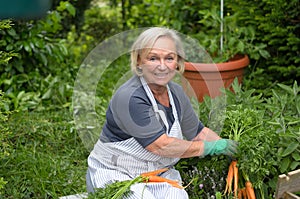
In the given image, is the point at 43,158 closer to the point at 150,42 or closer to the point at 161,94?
the point at 161,94

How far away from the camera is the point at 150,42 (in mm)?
2498

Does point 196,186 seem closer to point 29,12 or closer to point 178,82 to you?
point 178,82

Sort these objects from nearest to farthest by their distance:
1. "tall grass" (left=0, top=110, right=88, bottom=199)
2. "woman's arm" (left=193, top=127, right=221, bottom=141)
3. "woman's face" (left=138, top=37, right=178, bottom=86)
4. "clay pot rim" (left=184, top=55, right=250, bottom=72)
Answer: "woman's face" (left=138, top=37, right=178, bottom=86) < "woman's arm" (left=193, top=127, right=221, bottom=141) < "tall grass" (left=0, top=110, right=88, bottom=199) < "clay pot rim" (left=184, top=55, right=250, bottom=72)

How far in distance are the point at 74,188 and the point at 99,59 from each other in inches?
38.0

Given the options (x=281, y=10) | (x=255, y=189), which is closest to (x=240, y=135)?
(x=255, y=189)


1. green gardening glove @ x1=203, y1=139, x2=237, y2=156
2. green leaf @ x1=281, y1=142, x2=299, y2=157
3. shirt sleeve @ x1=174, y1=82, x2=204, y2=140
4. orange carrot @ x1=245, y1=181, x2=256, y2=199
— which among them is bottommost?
orange carrot @ x1=245, y1=181, x2=256, y2=199

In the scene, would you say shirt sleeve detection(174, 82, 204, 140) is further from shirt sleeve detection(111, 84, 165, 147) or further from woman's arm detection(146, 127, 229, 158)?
shirt sleeve detection(111, 84, 165, 147)

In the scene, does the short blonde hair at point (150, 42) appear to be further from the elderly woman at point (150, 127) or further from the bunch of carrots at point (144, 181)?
the bunch of carrots at point (144, 181)

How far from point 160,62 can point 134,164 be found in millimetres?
539

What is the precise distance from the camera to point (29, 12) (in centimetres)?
484

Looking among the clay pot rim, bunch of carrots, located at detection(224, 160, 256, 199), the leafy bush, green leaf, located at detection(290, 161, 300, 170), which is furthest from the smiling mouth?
the leafy bush

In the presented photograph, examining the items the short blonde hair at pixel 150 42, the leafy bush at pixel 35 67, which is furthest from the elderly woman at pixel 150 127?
A: the leafy bush at pixel 35 67

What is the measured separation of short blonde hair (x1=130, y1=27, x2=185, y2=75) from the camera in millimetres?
2506

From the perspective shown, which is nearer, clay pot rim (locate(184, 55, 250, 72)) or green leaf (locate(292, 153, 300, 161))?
green leaf (locate(292, 153, 300, 161))
